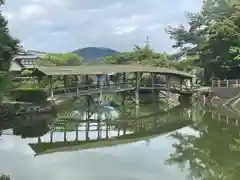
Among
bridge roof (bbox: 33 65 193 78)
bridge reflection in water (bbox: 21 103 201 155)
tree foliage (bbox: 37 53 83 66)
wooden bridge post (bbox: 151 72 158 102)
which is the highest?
tree foliage (bbox: 37 53 83 66)

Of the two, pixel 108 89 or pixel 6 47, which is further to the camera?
pixel 108 89

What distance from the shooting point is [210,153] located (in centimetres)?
1524

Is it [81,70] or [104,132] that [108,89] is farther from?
[104,132]

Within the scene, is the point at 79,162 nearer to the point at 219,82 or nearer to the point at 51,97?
the point at 51,97

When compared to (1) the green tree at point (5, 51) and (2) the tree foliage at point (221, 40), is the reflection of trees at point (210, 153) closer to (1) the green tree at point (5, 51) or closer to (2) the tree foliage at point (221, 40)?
(1) the green tree at point (5, 51)

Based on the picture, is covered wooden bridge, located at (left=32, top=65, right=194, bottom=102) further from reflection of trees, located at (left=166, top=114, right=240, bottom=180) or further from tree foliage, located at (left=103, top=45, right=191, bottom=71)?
tree foliage, located at (left=103, top=45, right=191, bottom=71)

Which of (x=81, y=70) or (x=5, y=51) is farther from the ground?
(x=5, y=51)

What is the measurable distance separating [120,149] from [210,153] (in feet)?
11.0

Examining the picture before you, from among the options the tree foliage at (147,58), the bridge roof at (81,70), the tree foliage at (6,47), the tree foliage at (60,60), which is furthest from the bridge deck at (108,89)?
the tree foliage at (60,60)

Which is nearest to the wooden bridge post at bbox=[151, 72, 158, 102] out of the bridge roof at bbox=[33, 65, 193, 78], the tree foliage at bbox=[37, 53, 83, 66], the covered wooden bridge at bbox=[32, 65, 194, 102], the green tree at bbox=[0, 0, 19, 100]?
the covered wooden bridge at bbox=[32, 65, 194, 102]

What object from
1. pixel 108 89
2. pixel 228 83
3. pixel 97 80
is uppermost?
pixel 97 80

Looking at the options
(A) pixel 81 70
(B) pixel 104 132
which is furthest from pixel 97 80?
(B) pixel 104 132

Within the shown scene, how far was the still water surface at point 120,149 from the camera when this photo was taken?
12.3m

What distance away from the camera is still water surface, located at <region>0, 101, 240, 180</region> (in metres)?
12.3
